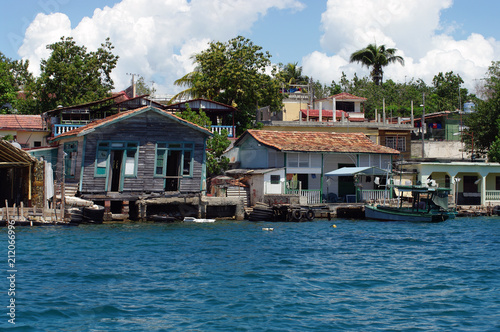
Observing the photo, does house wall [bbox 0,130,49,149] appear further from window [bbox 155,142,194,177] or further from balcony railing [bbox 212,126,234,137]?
window [bbox 155,142,194,177]

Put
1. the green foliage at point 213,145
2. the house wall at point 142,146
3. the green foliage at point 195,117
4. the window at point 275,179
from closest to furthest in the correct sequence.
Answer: the house wall at point 142,146
the window at point 275,179
the green foliage at point 213,145
the green foliage at point 195,117

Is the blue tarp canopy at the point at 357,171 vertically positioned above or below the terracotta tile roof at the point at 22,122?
below

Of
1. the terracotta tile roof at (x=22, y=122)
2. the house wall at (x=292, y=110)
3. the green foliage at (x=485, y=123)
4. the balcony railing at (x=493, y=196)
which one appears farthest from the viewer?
the house wall at (x=292, y=110)

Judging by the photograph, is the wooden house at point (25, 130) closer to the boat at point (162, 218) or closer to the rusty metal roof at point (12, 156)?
the rusty metal roof at point (12, 156)

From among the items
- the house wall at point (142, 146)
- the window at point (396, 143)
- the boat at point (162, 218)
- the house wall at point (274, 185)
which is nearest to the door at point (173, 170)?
the house wall at point (142, 146)

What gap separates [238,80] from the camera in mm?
45906

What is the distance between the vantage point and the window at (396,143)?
49.4 meters

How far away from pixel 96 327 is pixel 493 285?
439 inches

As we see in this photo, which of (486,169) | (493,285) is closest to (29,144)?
(486,169)

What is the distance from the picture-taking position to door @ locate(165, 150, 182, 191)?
33250 mm

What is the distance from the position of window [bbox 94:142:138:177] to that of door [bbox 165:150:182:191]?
2.03 metres

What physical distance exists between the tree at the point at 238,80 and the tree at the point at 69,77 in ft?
25.8

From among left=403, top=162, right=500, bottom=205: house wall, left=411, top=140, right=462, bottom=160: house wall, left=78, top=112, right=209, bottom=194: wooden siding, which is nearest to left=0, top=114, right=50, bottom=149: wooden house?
left=78, top=112, right=209, bottom=194: wooden siding

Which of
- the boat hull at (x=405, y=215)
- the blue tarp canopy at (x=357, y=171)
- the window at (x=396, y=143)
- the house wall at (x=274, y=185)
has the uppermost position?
the window at (x=396, y=143)
